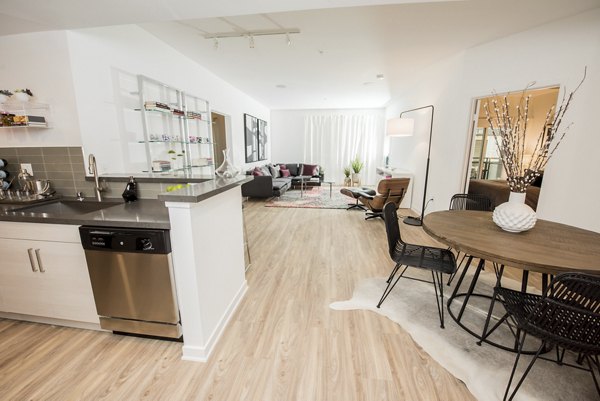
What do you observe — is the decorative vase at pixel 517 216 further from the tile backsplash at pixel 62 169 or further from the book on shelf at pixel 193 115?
the book on shelf at pixel 193 115

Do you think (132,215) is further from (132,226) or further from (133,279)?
(133,279)

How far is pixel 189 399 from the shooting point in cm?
133

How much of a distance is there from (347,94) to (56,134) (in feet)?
19.0

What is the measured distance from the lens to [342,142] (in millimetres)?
8609

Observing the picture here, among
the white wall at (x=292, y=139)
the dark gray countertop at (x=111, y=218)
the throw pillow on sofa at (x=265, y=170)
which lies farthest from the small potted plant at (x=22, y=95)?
the white wall at (x=292, y=139)

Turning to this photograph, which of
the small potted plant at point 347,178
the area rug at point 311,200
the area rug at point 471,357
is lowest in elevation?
the area rug at point 471,357

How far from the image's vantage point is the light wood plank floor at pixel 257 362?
4.50ft

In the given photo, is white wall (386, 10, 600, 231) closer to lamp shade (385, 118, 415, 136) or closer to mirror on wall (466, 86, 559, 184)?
lamp shade (385, 118, 415, 136)

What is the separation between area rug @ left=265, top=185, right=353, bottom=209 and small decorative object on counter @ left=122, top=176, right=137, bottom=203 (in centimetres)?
360

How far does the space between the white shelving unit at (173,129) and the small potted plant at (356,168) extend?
5.10 metres

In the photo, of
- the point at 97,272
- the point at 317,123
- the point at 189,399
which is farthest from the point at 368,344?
the point at 317,123

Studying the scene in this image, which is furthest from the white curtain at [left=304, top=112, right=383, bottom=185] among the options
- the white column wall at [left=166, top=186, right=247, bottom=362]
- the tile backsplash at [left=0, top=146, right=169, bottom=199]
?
the white column wall at [left=166, top=186, right=247, bottom=362]

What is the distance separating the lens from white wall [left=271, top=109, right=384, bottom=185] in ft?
28.6

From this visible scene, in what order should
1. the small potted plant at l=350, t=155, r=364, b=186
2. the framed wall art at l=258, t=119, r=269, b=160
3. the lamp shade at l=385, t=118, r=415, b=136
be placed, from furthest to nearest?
the small potted plant at l=350, t=155, r=364, b=186
the framed wall art at l=258, t=119, r=269, b=160
the lamp shade at l=385, t=118, r=415, b=136
